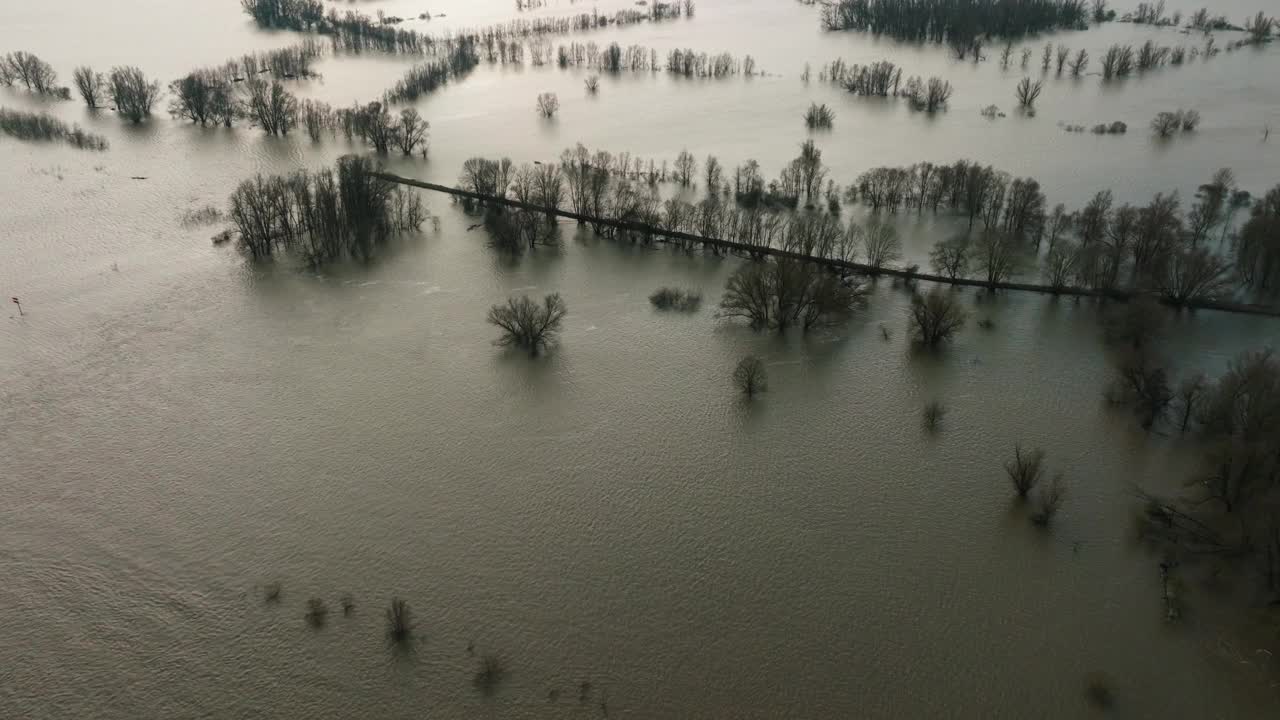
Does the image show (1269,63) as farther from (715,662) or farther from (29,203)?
(29,203)

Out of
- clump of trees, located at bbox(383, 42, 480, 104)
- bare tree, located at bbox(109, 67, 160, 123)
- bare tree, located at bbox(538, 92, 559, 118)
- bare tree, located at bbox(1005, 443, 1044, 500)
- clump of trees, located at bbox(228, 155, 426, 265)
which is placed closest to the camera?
bare tree, located at bbox(1005, 443, 1044, 500)

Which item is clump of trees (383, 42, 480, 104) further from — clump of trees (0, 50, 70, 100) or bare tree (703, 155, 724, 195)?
bare tree (703, 155, 724, 195)

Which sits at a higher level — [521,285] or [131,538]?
[521,285]

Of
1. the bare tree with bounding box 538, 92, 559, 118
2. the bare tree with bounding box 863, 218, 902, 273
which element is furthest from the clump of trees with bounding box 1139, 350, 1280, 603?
the bare tree with bounding box 538, 92, 559, 118

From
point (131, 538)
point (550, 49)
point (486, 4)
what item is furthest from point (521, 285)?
point (486, 4)

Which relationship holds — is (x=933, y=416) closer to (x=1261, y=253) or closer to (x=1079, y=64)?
(x=1261, y=253)

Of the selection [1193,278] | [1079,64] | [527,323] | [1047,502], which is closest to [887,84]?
[1079,64]
